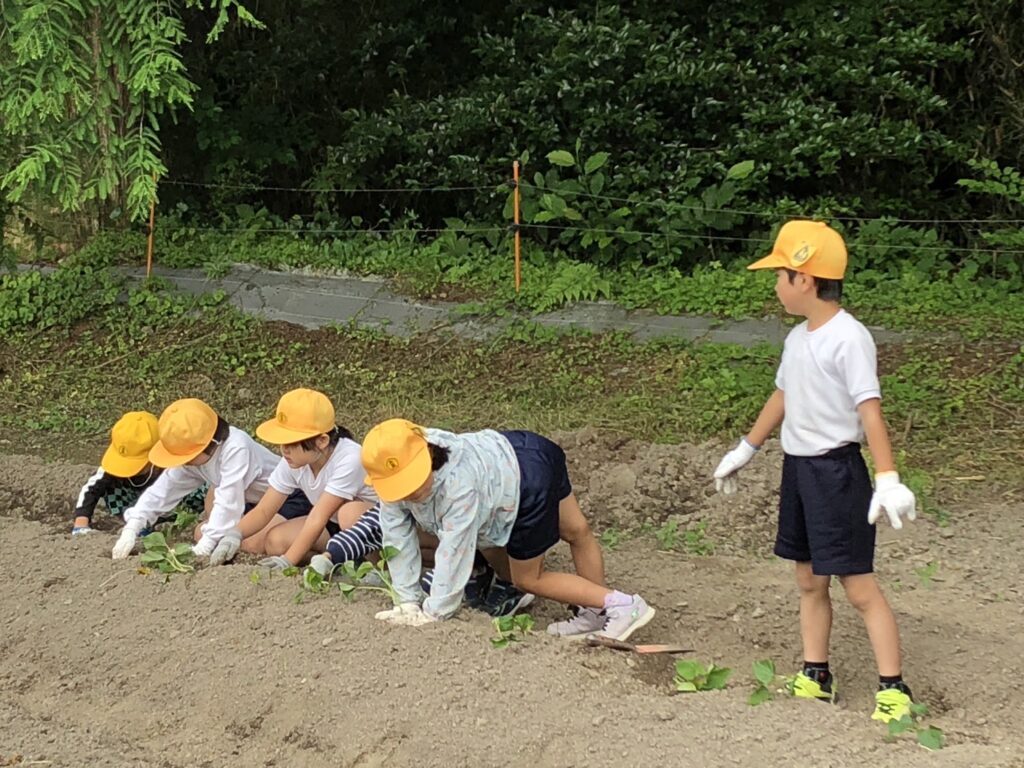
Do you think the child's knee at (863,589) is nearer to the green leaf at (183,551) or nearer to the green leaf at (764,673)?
the green leaf at (764,673)

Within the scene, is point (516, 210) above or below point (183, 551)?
above

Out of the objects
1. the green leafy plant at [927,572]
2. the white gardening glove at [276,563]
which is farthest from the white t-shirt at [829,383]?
the white gardening glove at [276,563]

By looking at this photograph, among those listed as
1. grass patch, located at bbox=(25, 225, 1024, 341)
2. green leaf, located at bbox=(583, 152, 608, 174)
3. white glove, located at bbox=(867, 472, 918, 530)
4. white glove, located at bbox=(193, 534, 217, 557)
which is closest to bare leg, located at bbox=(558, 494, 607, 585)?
white glove, located at bbox=(867, 472, 918, 530)

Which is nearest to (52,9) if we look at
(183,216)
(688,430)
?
(183,216)

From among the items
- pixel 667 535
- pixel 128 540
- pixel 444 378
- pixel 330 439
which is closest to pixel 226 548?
pixel 128 540

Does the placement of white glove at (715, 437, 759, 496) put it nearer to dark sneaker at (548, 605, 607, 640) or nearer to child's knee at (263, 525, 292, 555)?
dark sneaker at (548, 605, 607, 640)

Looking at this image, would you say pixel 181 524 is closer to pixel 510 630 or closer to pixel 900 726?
pixel 510 630

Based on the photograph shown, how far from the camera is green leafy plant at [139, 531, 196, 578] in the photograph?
437 centimetres

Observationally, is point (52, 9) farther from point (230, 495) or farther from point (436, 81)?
point (436, 81)

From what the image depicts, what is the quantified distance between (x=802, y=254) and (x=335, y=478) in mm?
2205

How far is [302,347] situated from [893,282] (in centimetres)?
478

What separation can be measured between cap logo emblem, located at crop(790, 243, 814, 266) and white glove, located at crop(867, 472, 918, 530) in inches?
26.5

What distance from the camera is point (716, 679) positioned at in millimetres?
3473

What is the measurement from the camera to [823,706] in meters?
3.23
